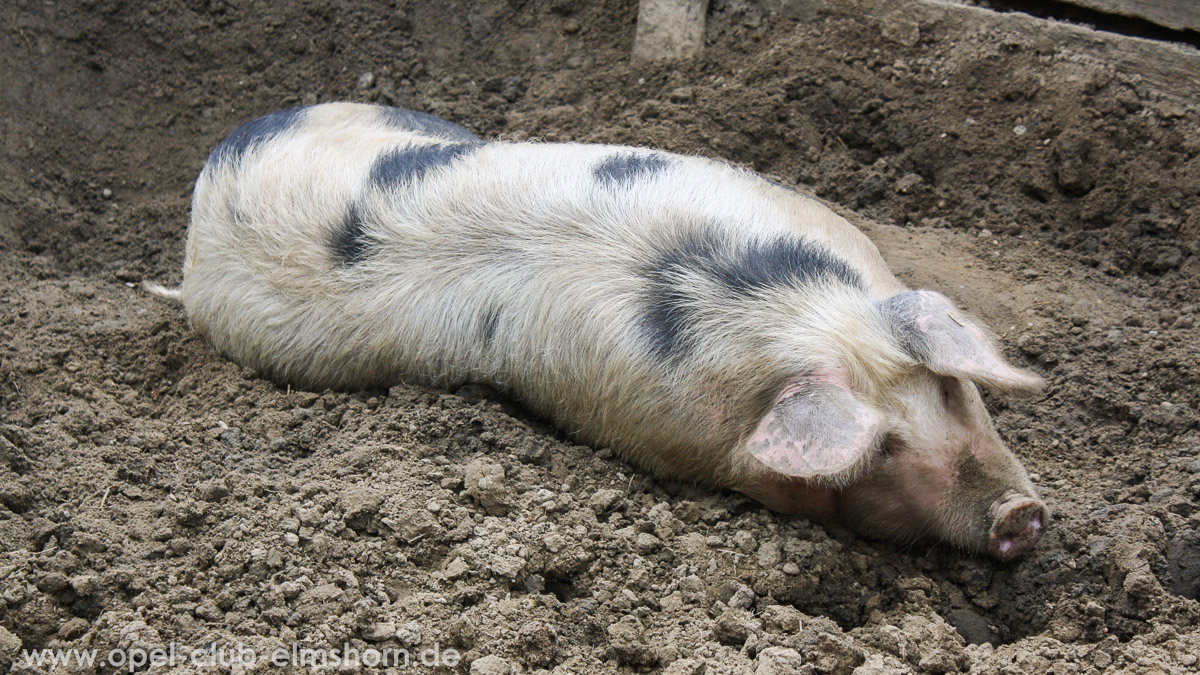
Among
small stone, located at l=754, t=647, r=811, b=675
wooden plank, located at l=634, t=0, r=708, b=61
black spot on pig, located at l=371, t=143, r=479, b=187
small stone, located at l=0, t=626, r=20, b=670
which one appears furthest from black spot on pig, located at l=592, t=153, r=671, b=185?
small stone, located at l=0, t=626, r=20, b=670

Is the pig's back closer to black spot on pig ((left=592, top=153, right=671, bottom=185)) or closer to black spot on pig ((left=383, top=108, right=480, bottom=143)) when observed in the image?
black spot on pig ((left=592, top=153, right=671, bottom=185))

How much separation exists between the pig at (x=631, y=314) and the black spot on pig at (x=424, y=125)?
10.7 inches

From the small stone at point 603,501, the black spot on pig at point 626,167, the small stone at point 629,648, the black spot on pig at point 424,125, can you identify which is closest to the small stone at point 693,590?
the small stone at point 629,648

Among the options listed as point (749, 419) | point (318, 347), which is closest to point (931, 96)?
point (749, 419)

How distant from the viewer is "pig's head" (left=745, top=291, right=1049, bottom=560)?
10.0 ft

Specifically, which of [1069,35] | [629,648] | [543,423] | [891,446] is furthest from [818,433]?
[1069,35]

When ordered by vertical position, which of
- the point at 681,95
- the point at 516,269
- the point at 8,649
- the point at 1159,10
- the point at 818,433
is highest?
the point at 1159,10

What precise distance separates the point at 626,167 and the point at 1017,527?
1.81 m

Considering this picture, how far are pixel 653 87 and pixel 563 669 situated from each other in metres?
3.35

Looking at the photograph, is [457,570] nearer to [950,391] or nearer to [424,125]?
[950,391]

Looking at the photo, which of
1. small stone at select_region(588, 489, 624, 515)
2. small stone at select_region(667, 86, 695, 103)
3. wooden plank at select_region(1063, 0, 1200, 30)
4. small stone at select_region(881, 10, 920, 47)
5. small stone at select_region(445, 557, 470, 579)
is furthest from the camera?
small stone at select_region(667, 86, 695, 103)

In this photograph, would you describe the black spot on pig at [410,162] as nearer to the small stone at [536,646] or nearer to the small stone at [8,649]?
the small stone at [536,646]

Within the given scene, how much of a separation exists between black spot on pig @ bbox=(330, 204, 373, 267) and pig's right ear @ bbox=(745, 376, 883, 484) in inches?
64.2

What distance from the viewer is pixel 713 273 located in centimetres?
347
